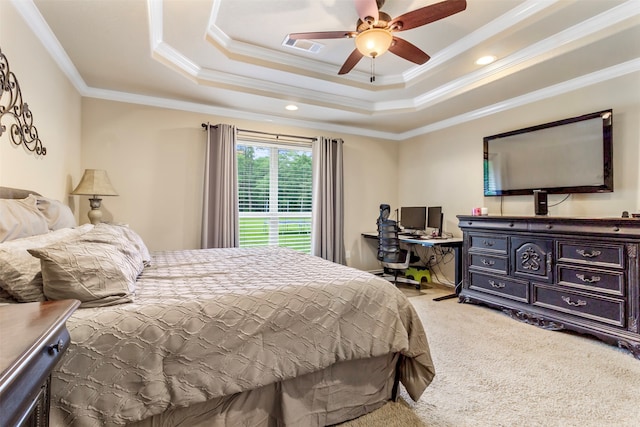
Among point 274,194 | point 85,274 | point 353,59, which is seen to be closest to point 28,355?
point 85,274

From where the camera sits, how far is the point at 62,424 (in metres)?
1.06

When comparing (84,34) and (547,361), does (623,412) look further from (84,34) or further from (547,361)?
(84,34)

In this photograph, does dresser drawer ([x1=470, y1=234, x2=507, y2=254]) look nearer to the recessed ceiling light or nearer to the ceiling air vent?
the recessed ceiling light

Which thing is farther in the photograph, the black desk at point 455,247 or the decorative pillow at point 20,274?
the black desk at point 455,247

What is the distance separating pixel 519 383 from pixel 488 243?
1773 mm

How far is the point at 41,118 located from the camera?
7.59ft

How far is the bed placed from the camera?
1146 millimetres

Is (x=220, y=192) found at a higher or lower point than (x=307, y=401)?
higher

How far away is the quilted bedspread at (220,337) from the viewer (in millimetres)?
1125

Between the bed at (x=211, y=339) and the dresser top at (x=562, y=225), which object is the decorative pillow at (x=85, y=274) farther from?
the dresser top at (x=562, y=225)

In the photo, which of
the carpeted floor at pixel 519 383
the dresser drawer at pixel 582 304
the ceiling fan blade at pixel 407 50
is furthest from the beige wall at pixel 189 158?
the ceiling fan blade at pixel 407 50

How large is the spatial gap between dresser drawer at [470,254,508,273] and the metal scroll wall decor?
13.8ft

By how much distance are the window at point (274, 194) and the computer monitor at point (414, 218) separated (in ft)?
4.95

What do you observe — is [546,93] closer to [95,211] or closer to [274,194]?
[274,194]
